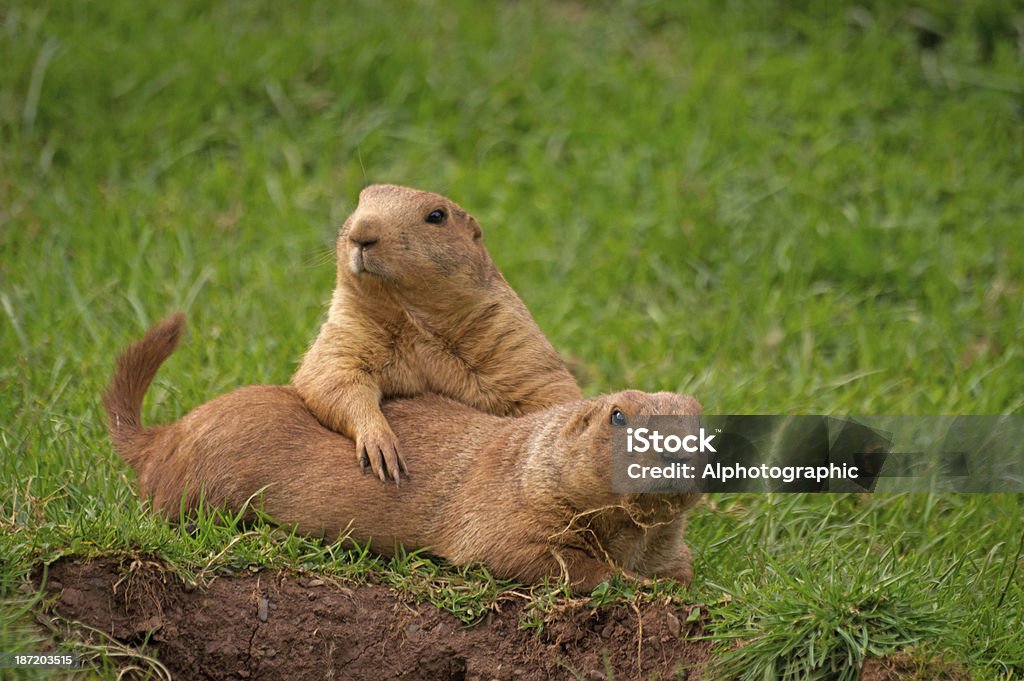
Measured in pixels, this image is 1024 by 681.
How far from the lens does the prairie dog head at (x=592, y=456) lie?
418 cm

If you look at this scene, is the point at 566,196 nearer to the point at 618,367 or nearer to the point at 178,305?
the point at 618,367

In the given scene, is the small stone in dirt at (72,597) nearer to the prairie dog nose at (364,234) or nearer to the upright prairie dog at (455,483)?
the upright prairie dog at (455,483)

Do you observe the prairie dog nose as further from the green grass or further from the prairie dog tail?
the green grass

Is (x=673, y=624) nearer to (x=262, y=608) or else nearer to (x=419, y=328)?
(x=262, y=608)

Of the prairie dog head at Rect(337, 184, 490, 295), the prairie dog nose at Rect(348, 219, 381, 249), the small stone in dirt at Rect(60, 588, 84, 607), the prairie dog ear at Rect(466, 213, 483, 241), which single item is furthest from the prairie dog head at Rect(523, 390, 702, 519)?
the small stone in dirt at Rect(60, 588, 84, 607)

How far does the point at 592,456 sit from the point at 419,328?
3.32 feet

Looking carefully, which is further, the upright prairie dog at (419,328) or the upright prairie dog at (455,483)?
the upright prairie dog at (419,328)

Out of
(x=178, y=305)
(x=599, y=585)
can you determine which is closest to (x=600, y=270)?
(x=178, y=305)

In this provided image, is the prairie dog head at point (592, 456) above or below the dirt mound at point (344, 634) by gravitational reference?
above

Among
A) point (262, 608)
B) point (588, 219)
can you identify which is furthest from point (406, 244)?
point (588, 219)

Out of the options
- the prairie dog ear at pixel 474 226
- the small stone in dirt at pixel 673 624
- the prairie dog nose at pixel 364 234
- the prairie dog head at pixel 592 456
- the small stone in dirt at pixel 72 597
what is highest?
the prairie dog nose at pixel 364 234

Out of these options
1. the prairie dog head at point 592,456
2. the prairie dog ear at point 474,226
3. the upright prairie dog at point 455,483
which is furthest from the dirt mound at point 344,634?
the prairie dog ear at point 474,226

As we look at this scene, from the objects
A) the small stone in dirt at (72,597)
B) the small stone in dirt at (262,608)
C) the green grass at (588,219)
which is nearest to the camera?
the small stone in dirt at (72,597)

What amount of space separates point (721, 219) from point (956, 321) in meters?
1.46
